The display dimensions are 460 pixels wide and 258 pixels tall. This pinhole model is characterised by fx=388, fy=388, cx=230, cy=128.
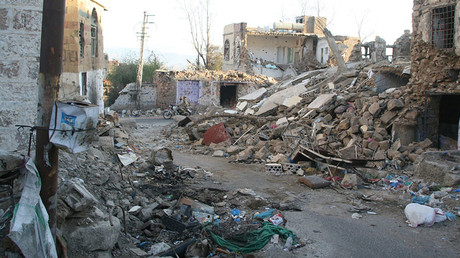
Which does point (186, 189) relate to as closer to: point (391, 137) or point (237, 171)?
point (237, 171)

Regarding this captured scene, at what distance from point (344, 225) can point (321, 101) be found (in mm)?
8076

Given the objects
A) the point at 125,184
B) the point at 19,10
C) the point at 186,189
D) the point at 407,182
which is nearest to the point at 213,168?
the point at 186,189

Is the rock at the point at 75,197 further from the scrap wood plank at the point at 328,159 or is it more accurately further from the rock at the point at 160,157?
the scrap wood plank at the point at 328,159

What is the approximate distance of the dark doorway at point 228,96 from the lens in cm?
2804

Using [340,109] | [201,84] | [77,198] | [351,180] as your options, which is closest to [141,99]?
[201,84]

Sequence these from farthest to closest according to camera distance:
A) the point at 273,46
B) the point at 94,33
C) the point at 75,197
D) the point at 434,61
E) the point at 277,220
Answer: the point at 273,46, the point at 94,33, the point at 434,61, the point at 277,220, the point at 75,197

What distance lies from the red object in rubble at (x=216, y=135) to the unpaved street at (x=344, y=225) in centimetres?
441

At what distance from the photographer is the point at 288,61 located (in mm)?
36062

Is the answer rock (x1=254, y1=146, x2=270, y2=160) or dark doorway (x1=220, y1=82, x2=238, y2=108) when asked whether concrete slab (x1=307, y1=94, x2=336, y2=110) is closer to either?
rock (x1=254, y1=146, x2=270, y2=160)

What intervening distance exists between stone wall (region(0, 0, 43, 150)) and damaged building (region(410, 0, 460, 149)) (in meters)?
9.72

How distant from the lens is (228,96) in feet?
94.5

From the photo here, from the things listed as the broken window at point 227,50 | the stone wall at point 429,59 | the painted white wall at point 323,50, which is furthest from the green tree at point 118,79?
the stone wall at point 429,59

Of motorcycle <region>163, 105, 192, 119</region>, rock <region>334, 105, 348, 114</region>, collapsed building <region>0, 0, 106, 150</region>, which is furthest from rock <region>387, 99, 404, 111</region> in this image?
motorcycle <region>163, 105, 192, 119</region>

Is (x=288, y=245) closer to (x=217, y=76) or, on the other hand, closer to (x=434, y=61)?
(x=434, y=61)
